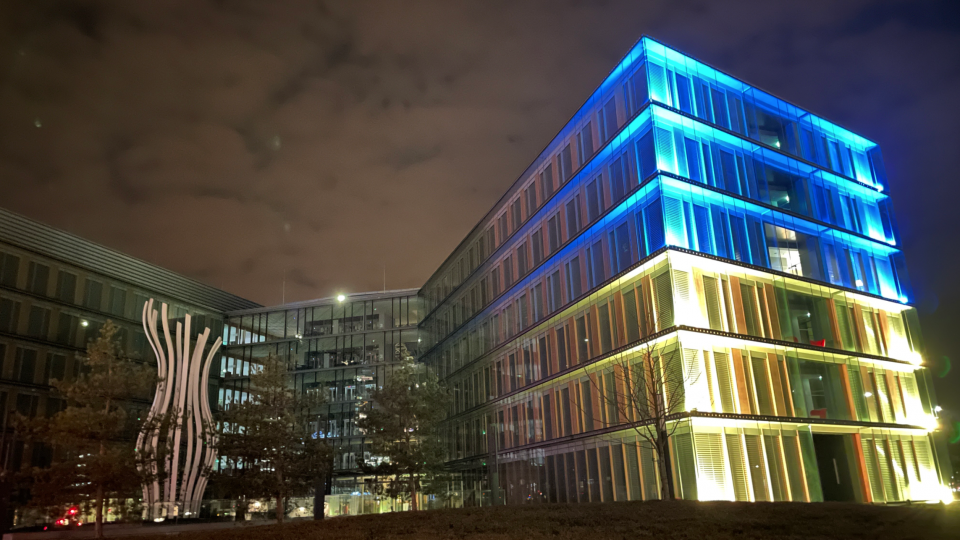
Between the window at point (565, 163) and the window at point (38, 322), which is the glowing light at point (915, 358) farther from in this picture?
the window at point (38, 322)

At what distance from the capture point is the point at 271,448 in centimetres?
3900

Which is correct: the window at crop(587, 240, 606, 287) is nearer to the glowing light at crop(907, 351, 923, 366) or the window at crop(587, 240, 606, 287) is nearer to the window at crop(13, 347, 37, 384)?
the glowing light at crop(907, 351, 923, 366)

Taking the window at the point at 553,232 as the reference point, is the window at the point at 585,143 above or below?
above

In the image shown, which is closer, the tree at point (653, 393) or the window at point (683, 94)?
the tree at point (653, 393)

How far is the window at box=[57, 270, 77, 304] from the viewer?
5588cm

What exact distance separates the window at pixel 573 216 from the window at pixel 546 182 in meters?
3.23

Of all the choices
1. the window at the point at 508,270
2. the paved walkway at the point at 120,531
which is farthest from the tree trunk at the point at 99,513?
the window at the point at 508,270

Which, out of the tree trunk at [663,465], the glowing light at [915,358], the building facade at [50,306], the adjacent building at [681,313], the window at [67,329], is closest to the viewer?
the tree trunk at [663,465]

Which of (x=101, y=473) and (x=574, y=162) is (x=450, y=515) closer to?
(x=101, y=473)

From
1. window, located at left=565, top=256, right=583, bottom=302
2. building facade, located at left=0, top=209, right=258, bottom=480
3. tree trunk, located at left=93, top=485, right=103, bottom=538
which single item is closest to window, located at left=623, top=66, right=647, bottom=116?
window, located at left=565, top=256, right=583, bottom=302

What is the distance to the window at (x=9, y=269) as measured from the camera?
170ft

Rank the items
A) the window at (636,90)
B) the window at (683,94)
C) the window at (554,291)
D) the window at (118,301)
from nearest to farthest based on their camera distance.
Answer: the window at (636,90) < the window at (683,94) < the window at (554,291) < the window at (118,301)

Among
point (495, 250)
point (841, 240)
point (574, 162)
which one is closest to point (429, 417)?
point (495, 250)

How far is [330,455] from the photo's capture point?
136 ft
